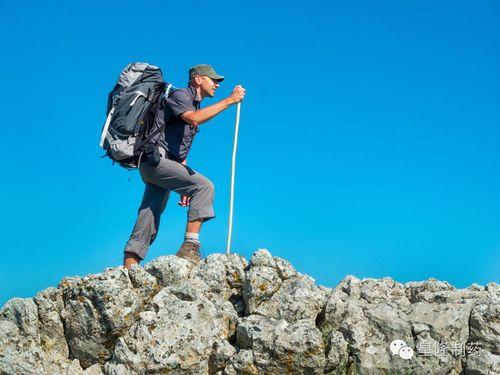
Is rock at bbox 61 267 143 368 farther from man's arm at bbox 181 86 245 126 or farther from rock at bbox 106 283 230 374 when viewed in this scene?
man's arm at bbox 181 86 245 126

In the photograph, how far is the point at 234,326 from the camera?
12.6m

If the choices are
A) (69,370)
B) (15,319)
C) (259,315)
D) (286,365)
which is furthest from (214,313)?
(15,319)

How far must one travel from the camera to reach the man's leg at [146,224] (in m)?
15.2

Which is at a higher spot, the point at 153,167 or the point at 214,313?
the point at 153,167

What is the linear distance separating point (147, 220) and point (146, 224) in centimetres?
10

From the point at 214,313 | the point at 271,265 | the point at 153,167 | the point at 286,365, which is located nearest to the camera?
the point at 286,365

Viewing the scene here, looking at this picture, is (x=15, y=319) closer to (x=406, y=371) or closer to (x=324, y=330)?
(x=324, y=330)

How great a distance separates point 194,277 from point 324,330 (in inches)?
105

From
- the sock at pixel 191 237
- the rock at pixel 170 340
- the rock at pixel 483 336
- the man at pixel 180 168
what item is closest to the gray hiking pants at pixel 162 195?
the man at pixel 180 168

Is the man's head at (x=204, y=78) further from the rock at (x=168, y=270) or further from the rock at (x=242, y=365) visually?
the rock at (x=242, y=365)

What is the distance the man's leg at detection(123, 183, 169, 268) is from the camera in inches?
600

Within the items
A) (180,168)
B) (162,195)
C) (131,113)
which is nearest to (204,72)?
(131,113)

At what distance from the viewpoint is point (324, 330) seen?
1247cm

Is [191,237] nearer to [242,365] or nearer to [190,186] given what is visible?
[190,186]
